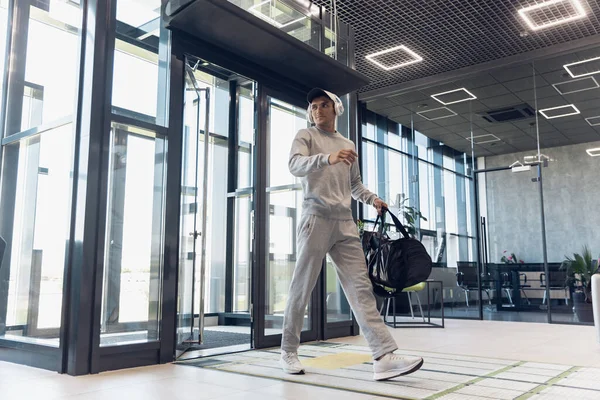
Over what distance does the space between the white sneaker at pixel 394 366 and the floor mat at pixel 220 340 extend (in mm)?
1714

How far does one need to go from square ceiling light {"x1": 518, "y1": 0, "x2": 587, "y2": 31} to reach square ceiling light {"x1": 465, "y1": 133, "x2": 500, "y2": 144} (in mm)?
1686

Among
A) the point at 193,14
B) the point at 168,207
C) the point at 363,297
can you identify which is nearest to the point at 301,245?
the point at 363,297

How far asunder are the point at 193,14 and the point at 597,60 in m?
5.04

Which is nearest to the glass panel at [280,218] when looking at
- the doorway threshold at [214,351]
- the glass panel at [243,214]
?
the doorway threshold at [214,351]

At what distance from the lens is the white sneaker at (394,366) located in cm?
249

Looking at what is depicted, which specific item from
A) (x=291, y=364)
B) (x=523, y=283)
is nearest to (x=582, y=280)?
(x=523, y=283)

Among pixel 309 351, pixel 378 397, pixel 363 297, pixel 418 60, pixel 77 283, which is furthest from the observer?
pixel 418 60

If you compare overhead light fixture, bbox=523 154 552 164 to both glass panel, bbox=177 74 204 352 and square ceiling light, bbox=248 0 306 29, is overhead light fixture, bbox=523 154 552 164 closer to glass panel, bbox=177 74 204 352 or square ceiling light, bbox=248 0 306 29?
square ceiling light, bbox=248 0 306 29

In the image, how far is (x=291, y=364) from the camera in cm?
280

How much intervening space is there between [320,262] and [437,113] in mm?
5312

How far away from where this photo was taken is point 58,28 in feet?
11.3

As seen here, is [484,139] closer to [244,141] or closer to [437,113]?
[437,113]

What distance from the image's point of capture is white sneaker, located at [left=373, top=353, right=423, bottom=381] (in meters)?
2.49

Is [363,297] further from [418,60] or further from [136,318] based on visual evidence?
[418,60]
